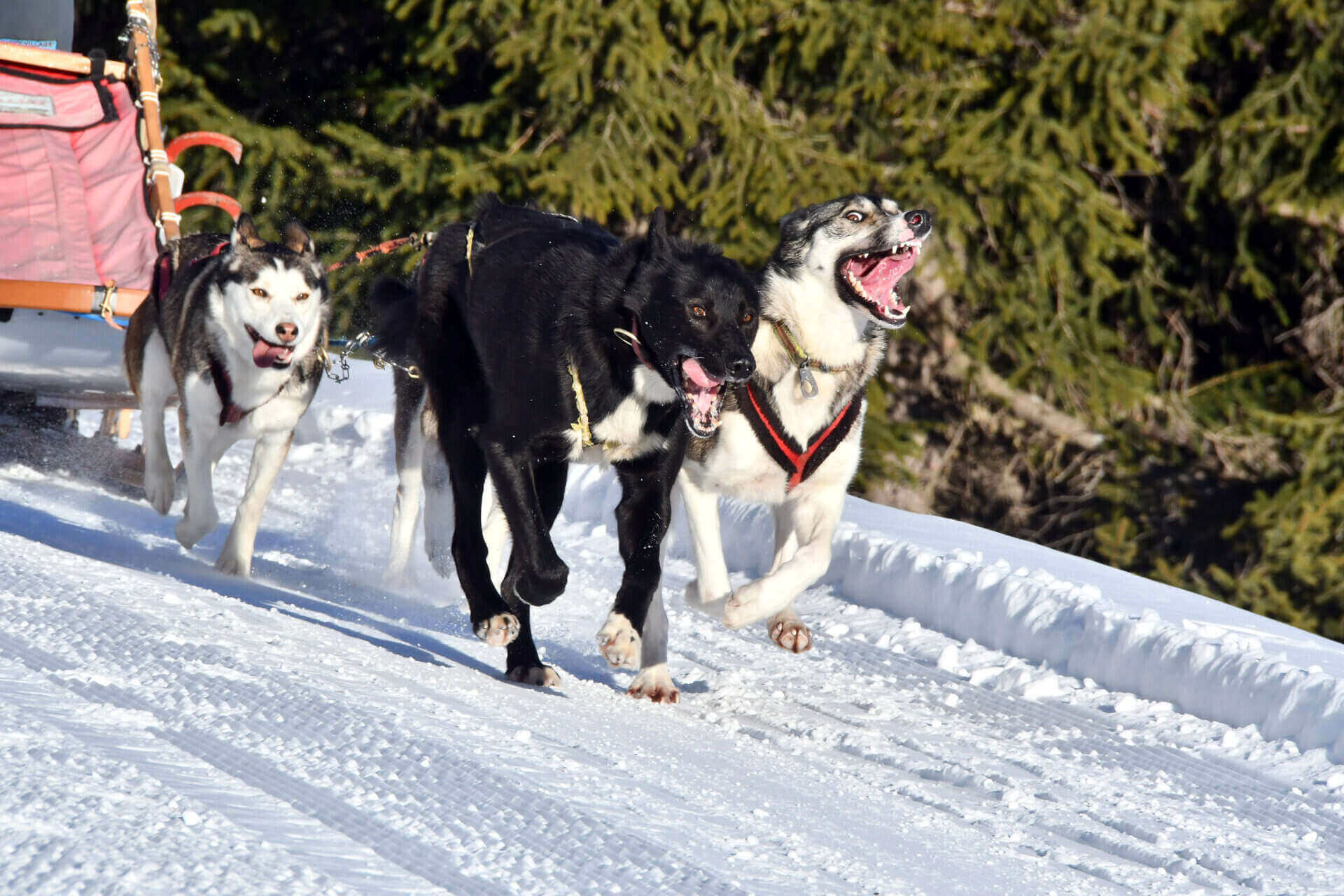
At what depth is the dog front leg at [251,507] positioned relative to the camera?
15.7ft

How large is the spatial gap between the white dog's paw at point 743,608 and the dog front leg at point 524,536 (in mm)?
502

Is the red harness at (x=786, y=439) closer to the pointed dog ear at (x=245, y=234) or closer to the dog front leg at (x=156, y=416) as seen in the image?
the pointed dog ear at (x=245, y=234)

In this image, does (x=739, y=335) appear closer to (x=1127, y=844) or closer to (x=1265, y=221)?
(x=1127, y=844)

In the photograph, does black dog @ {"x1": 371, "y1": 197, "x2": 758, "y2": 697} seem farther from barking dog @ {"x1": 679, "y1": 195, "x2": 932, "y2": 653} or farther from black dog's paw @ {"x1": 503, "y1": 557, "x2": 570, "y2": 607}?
barking dog @ {"x1": 679, "y1": 195, "x2": 932, "y2": 653}

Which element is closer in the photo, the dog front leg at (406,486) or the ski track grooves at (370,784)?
the ski track grooves at (370,784)

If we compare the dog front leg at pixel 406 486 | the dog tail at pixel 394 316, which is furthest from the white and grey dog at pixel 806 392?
the dog front leg at pixel 406 486

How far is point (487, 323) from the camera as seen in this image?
12.6 ft

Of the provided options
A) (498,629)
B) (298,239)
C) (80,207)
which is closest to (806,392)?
(498,629)

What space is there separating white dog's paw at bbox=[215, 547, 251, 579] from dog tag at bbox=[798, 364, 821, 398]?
2021 millimetres

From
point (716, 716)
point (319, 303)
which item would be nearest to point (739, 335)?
point (716, 716)

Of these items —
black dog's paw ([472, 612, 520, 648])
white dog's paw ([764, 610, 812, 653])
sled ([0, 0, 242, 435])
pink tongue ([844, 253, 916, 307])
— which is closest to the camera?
black dog's paw ([472, 612, 520, 648])

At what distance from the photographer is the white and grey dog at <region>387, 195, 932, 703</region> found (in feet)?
13.1

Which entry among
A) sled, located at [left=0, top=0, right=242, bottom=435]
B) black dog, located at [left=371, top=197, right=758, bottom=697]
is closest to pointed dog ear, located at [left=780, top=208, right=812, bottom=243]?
black dog, located at [left=371, top=197, right=758, bottom=697]

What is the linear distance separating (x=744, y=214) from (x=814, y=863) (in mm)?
7563
